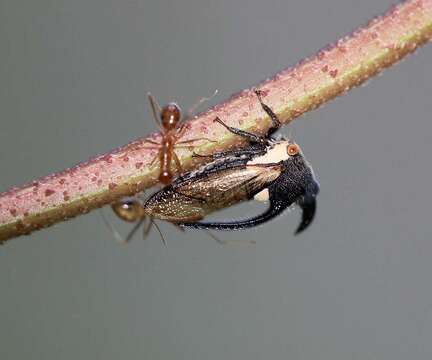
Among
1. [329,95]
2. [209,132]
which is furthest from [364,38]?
[209,132]

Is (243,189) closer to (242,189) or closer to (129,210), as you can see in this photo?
(242,189)

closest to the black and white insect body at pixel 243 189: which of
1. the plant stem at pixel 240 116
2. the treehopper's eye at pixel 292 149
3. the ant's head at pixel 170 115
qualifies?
the treehopper's eye at pixel 292 149

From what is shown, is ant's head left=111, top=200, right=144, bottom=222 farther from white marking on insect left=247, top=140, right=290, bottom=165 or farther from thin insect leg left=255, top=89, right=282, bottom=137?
thin insect leg left=255, top=89, right=282, bottom=137

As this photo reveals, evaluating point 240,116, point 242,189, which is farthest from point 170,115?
point 240,116

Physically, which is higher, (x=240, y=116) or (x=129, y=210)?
(x=129, y=210)

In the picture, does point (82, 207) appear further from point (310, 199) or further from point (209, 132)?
point (310, 199)

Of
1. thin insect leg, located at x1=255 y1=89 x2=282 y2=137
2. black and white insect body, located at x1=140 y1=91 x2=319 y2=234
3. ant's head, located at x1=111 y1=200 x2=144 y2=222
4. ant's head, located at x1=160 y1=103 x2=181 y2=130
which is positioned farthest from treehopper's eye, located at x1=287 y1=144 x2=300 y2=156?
thin insect leg, located at x1=255 y1=89 x2=282 y2=137

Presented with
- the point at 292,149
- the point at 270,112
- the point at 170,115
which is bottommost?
the point at 270,112
